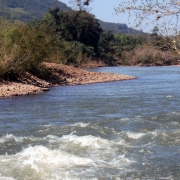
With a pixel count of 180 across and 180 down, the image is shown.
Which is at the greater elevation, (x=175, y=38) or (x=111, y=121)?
(x=175, y=38)

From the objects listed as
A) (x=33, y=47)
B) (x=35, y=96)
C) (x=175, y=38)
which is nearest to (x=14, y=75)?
(x=33, y=47)

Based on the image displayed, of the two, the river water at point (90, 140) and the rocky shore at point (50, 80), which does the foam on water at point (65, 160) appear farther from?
the rocky shore at point (50, 80)

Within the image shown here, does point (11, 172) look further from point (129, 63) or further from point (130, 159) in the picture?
point (129, 63)

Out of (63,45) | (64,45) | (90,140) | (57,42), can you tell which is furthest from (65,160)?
(64,45)

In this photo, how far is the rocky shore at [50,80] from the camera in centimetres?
2303

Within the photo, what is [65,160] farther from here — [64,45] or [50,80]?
[64,45]

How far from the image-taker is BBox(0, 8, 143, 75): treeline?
2789cm

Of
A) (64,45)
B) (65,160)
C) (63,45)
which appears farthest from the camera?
A: (64,45)

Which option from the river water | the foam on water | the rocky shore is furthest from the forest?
the foam on water

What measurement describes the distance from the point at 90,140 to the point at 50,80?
20.0 m

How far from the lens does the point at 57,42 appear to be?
1929 inches

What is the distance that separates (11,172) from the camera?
8.74 metres

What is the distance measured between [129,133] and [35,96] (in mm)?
10444

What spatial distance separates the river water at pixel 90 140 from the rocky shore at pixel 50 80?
11.7 ft
